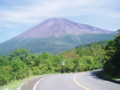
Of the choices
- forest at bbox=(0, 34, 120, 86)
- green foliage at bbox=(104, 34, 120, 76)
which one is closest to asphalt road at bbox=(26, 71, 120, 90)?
green foliage at bbox=(104, 34, 120, 76)

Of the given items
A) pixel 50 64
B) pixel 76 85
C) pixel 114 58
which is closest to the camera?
pixel 76 85

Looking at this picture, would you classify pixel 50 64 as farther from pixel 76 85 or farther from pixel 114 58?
pixel 76 85

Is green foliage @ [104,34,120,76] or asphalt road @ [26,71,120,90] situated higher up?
green foliage @ [104,34,120,76]

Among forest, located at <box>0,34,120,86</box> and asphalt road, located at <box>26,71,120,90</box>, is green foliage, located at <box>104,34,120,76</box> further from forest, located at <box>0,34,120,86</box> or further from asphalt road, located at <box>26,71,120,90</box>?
asphalt road, located at <box>26,71,120,90</box>

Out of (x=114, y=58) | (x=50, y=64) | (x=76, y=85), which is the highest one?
(x=114, y=58)

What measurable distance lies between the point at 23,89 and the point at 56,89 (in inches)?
93.2

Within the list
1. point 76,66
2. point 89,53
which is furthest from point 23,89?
point 89,53

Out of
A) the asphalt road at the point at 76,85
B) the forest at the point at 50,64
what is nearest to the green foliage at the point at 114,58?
the forest at the point at 50,64

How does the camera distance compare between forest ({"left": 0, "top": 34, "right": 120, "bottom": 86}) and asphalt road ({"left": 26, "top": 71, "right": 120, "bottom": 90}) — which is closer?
asphalt road ({"left": 26, "top": 71, "right": 120, "bottom": 90})

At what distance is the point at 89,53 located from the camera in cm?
12525

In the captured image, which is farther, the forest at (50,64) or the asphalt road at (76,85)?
the forest at (50,64)

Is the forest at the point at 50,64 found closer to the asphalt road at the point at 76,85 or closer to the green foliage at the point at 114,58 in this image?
the green foliage at the point at 114,58

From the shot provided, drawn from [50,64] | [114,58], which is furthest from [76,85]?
[50,64]

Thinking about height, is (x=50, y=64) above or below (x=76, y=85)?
below
